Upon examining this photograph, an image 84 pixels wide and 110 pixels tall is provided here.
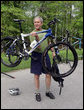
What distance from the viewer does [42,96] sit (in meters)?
3.91

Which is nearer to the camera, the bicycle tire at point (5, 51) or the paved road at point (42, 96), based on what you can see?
the bicycle tire at point (5, 51)

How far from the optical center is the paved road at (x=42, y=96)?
3383 millimetres

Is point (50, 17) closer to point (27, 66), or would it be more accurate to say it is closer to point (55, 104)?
point (27, 66)

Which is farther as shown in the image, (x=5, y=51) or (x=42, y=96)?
(x=42, y=96)

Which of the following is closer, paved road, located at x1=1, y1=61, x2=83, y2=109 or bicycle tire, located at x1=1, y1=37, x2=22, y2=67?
bicycle tire, located at x1=1, y1=37, x2=22, y2=67

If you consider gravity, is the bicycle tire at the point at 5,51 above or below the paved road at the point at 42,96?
above

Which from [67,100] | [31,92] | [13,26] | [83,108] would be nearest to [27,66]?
[31,92]

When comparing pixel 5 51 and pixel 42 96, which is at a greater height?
pixel 5 51

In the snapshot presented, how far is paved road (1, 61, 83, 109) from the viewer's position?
3383mm

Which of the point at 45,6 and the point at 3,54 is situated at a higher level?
the point at 45,6

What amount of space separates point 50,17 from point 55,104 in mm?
22361

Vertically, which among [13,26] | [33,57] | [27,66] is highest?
[13,26]

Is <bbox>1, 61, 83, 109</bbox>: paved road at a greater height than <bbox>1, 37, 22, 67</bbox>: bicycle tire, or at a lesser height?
lesser

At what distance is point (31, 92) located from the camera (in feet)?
13.4
